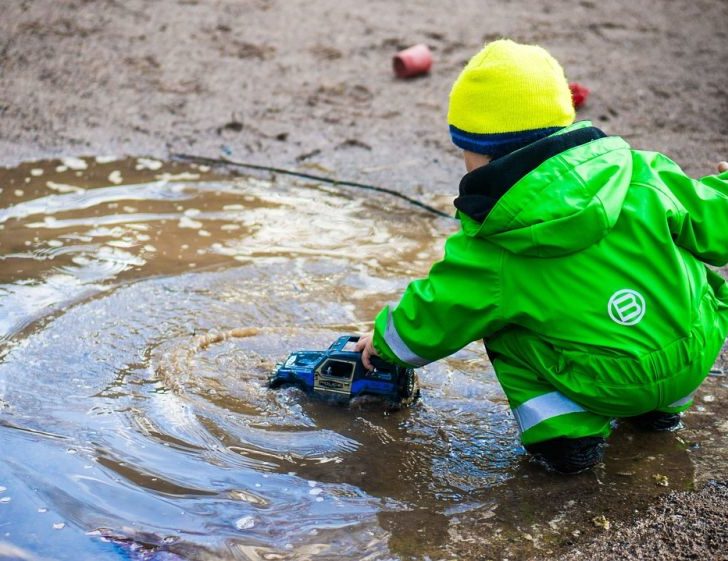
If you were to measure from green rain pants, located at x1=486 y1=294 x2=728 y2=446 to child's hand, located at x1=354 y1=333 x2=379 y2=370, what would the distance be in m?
0.38

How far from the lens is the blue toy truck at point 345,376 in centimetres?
308

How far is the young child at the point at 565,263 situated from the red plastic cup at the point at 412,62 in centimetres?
386

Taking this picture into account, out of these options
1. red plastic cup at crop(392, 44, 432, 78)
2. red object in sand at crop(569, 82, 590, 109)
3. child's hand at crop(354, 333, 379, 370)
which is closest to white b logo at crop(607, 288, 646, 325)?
Result: child's hand at crop(354, 333, 379, 370)

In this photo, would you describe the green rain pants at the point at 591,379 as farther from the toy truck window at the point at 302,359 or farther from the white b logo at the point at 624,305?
the toy truck window at the point at 302,359

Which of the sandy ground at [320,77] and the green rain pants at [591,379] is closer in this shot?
the green rain pants at [591,379]

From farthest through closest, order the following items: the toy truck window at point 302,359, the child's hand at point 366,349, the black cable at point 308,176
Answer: the black cable at point 308,176 → the toy truck window at point 302,359 → the child's hand at point 366,349

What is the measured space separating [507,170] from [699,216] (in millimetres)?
621

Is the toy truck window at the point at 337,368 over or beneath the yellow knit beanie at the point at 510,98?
beneath

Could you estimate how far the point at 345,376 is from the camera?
3.10 metres

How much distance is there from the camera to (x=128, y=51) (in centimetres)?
664

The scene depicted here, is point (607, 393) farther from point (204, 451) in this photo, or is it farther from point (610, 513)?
point (204, 451)

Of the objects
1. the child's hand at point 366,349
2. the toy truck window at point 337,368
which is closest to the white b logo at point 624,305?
the child's hand at point 366,349

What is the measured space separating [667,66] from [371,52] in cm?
216

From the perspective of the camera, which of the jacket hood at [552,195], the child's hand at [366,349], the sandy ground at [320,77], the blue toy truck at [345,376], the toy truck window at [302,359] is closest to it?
the jacket hood at [552,195]
